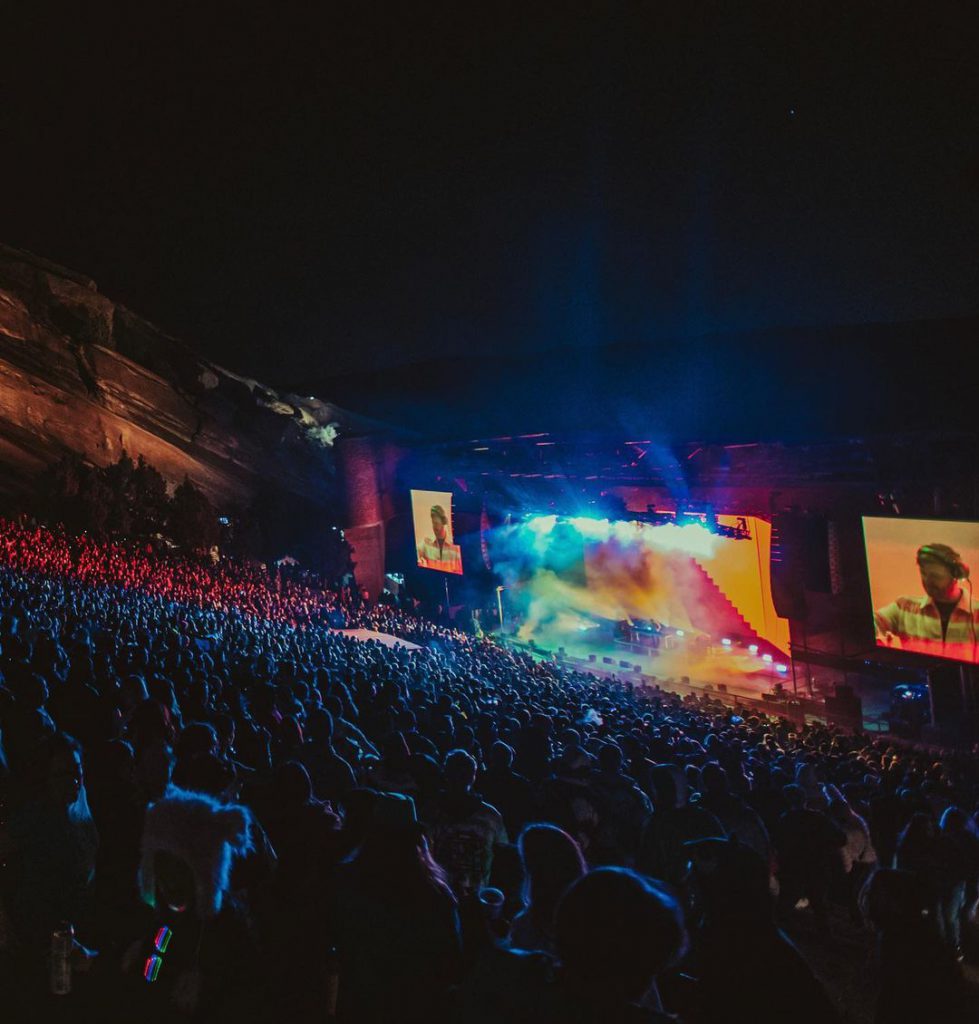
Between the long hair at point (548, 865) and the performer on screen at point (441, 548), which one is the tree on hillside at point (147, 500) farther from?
the long hair at point (548, 865)

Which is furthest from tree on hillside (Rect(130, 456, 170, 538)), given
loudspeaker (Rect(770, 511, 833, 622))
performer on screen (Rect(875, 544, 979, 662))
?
performer on screen (Rect(875, 544, 979, 662))

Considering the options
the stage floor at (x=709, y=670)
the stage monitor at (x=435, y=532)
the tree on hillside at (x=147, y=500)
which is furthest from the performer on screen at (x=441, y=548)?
the tree on hillside at (x=147, y=500)

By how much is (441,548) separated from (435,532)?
658mm

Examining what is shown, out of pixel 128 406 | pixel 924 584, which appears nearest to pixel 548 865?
pixel 924 584

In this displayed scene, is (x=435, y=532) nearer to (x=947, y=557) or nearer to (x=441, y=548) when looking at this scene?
(x=441, y=548)

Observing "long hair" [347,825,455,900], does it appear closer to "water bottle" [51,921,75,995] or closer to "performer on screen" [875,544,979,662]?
"water bottle" [51,921,75,995]

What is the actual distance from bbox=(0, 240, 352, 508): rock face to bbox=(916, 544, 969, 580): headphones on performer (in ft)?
79.6

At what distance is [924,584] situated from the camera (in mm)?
13852

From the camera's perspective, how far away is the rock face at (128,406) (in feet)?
96.9

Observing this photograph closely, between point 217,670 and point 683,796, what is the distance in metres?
5.92

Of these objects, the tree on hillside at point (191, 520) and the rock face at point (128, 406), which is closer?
the rock face at point (128, 406)

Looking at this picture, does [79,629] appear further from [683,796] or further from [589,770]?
[683,796]

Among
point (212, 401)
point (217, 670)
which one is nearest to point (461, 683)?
point (217, 670)

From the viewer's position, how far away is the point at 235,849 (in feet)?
9.09
